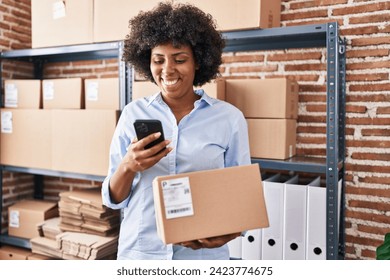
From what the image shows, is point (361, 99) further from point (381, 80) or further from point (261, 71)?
point (261, 71)

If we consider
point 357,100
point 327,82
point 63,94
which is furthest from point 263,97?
point 63,94

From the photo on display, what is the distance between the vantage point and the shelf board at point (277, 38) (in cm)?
165

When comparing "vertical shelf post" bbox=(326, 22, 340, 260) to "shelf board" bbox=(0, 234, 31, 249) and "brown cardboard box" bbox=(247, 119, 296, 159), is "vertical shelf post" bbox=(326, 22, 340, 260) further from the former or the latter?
"shelf board" bbox=(0, 234, 31, 249)

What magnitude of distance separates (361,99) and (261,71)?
0.53m

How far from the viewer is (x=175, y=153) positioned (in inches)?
45.5

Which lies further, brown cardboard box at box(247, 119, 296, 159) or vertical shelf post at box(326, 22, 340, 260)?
brown cardboard box at box(247, 119, 296, 159)

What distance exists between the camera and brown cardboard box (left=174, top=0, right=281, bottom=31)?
167 centimetres

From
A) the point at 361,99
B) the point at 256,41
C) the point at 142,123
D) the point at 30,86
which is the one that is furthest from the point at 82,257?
the point at 361,99

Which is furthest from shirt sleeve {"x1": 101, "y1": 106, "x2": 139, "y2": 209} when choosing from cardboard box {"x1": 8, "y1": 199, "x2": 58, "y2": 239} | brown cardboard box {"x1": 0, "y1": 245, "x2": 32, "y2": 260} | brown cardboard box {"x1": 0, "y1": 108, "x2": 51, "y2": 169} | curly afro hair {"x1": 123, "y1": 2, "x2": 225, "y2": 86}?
brown cardboard box {"x1": 0, "y1": 245, "x2": 32, "y2": 260}

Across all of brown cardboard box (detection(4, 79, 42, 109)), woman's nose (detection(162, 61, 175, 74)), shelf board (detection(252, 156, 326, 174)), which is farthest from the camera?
brown cardboard box (detection(4, 79, 42, 109))

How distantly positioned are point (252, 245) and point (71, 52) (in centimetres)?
142

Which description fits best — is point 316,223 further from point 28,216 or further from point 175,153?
point 28,216

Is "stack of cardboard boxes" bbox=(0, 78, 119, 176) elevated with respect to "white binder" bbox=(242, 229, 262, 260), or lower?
elevated

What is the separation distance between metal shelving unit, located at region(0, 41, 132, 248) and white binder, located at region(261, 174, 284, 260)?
0.85 m
